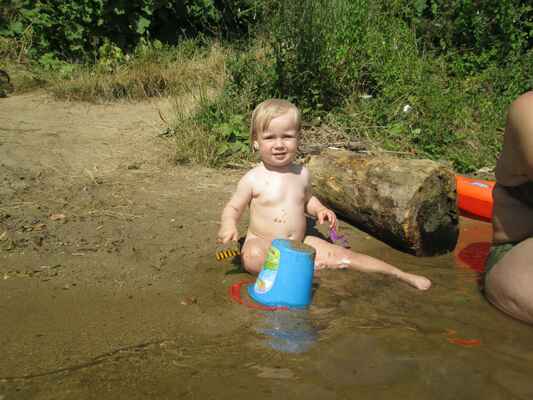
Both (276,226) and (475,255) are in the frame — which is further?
(475,255)

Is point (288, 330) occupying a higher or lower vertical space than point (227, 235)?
lower

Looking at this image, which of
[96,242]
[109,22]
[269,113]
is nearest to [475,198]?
[269,113]

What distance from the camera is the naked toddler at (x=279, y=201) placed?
3.22 metres

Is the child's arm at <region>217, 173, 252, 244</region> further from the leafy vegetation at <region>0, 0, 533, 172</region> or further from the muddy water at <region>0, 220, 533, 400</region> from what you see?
the leafy vegetation at <region>0, 0, 533, 172</region>

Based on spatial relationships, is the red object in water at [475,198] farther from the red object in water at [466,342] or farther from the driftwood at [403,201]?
the red object in water at [466,342]

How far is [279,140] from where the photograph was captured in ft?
10.8

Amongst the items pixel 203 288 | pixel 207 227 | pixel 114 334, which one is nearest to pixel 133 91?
pixel 207 227

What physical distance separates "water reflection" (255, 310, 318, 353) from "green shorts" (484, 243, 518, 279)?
1023mm

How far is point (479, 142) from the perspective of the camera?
5664mm

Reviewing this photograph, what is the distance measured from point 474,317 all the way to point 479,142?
3.26 m

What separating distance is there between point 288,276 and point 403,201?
3.94 feet

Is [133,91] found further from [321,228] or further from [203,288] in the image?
[203,288]

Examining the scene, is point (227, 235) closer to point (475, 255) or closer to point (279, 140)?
point (279, 140)

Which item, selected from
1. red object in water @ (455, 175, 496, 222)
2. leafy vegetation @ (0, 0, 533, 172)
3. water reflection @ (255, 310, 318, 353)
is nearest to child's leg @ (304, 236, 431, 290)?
water reflection @ (255, 310, 318, 353)
